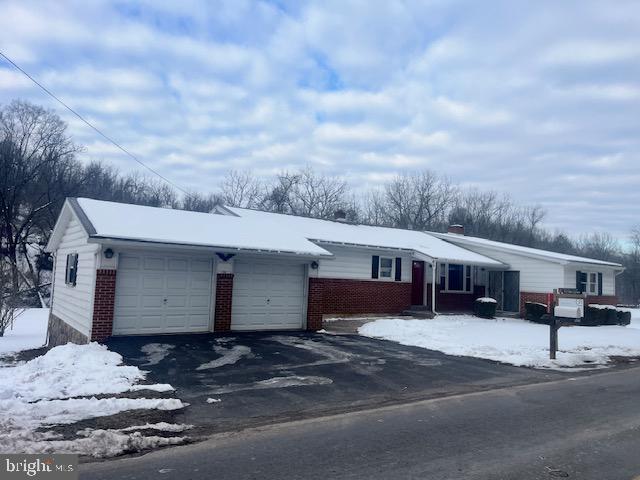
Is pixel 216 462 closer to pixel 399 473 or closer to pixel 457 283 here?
pixel 399 473

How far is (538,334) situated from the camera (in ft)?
60.9

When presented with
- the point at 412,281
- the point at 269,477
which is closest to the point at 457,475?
the point at 269,477

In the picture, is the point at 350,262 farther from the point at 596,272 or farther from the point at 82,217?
the point at 596,272

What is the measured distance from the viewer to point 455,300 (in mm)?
26125

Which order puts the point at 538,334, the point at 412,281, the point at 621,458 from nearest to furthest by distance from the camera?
the point at 621,458 < the point at 538,334 < the point at 412,281

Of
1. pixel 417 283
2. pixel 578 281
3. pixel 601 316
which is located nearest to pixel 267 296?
pixel 417 283

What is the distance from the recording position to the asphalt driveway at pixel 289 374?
311 inches

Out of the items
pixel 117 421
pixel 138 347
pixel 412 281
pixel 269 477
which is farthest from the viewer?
pixel 412 281

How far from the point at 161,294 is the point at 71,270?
3.61 meters

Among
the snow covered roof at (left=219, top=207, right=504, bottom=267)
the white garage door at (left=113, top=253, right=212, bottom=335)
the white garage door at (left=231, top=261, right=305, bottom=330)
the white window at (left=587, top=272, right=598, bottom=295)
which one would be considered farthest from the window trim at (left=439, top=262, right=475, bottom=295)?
the white garage door at (left=113, top=253, right=212, bottom=335)

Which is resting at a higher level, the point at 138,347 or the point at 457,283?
the point at 457,283

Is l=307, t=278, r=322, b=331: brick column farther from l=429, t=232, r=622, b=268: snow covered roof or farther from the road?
l=429, t=232, r=622, b=268: snow covered roof

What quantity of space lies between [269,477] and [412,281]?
20048 mm

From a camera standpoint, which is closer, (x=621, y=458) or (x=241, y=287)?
(x=621, y=458)
